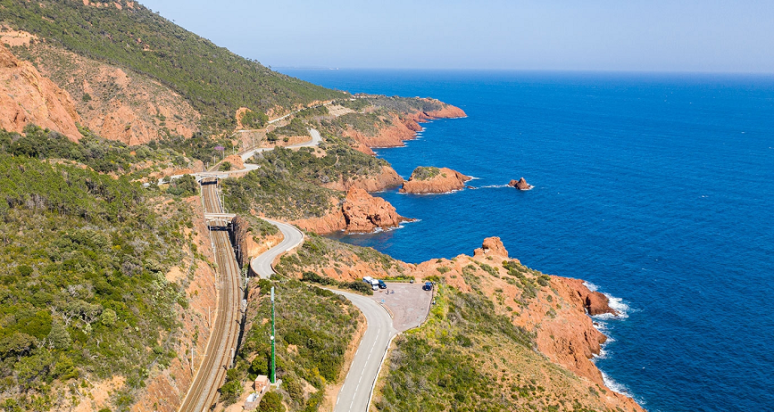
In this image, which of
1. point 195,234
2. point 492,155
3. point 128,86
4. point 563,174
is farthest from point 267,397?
point 492,155

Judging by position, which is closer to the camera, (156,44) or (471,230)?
(471,230)

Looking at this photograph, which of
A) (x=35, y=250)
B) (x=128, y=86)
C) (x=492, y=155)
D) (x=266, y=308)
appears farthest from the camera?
(x=492, y=155)

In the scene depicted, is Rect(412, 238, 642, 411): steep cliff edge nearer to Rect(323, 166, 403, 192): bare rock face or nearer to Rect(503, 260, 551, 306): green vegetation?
Rect(503, 260, 551, 306): green vegetation

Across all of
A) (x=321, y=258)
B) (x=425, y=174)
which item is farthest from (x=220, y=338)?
(x=425, y=174)

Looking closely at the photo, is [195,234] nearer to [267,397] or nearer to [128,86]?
[267,397]

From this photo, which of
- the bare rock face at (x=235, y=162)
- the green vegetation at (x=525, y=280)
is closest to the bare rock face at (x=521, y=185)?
the green vegetation at (x=525, y=280)

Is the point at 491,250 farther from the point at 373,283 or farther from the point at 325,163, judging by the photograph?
the point at 325,163
